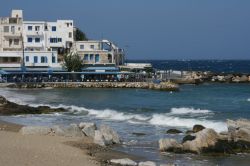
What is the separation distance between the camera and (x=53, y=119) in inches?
1447

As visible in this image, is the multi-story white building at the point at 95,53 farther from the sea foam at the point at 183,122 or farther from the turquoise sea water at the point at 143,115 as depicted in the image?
the sea foam at the point at 183,122

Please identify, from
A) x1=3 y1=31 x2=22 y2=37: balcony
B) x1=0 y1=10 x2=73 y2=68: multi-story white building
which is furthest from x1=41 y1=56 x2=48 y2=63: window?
x1=3 y1=31 x2=22 y2=37: balcony

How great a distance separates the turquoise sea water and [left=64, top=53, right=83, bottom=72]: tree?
31.7 ft

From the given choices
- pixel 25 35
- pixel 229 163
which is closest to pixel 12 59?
pixel 25 35

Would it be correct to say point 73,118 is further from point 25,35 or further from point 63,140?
point 25,35

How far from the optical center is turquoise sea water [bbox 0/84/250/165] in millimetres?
22953

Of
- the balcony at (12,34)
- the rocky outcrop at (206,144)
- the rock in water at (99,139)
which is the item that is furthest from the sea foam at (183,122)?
the balcony at (12,34)

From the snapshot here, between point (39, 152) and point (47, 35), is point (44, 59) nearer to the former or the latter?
point (47, 35)

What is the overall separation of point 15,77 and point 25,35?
1237 cm

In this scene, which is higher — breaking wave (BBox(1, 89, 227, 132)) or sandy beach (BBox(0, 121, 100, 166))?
sandy beach (BBox(0, 121, 100, 166))

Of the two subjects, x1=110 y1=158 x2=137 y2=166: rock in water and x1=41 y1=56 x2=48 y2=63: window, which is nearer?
x1=110 y1=158 x2=137 y2=166: rock in water

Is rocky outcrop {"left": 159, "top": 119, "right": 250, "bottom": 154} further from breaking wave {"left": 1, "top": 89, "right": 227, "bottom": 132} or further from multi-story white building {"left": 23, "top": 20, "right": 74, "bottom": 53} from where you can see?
multi-story white building {"left": 23, "top": 20, "right": 74, "bottom": 53}

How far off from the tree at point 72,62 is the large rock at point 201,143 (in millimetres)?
58843

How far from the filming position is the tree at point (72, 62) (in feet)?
266
